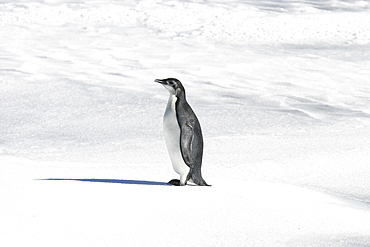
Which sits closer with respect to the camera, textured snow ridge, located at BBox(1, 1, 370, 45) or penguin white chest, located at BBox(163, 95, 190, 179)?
penguin white chest, located at BBox(163, 95, 190, 179)

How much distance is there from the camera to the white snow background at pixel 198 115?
3.06m

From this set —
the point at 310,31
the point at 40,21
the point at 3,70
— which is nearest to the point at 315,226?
the point at 3,70

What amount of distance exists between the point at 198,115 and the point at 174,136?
3281mm

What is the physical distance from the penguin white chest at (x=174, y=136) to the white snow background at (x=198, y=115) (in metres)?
0.16

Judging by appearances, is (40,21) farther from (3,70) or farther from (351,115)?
(351,115)

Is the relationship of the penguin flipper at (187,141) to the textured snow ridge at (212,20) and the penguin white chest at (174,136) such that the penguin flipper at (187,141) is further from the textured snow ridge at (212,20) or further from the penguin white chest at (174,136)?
the textured snow ridge at (212,20)

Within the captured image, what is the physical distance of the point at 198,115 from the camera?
7012 millimetres

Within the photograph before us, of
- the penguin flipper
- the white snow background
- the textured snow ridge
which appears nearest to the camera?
the white snow background

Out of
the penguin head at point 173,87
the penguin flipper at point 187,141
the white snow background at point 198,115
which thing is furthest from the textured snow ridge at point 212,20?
the penguin flipper at point 187,141

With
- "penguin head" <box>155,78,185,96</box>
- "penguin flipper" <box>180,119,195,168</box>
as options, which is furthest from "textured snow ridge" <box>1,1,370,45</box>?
"penguin flipper" <box>180,119,195,168</box>

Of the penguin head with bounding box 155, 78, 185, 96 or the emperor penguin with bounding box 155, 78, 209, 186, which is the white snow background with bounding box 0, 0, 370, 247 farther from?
the penguin head with bounding box 155, 78, 185, 96

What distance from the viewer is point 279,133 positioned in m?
6.30

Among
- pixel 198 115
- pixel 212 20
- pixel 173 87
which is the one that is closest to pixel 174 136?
pixel 173 87

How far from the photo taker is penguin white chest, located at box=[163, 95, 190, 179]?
373 centimetres
